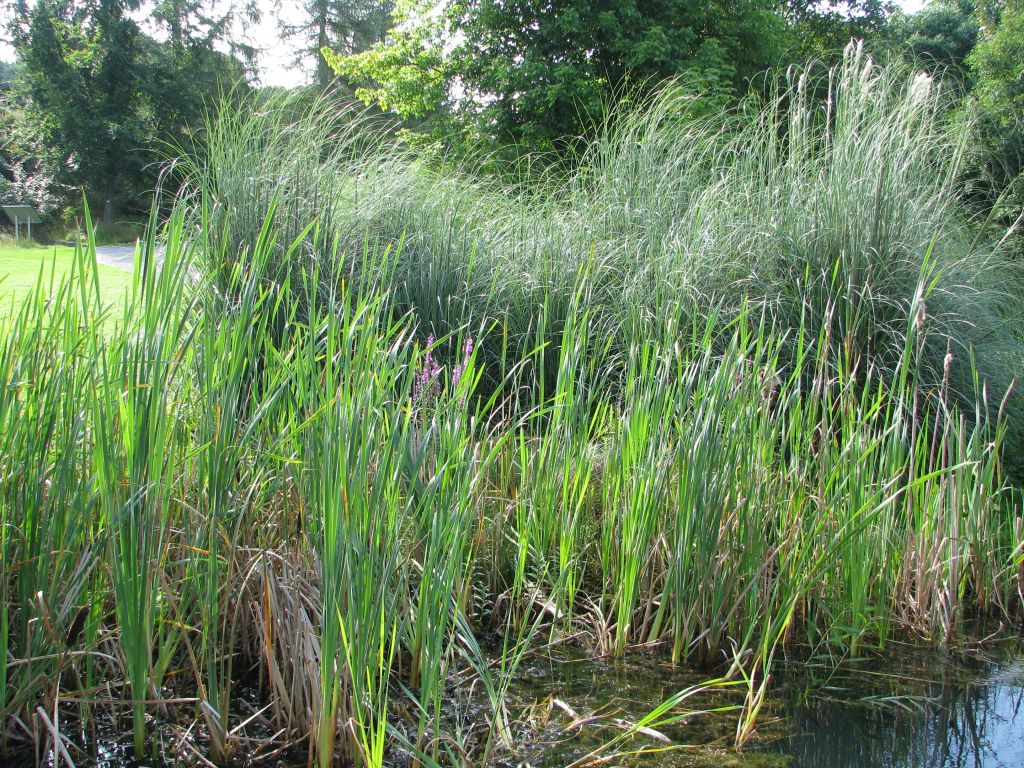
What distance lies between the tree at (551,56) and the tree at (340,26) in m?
16.1

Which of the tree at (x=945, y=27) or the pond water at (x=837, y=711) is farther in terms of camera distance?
the tree at (x=945, y=27)

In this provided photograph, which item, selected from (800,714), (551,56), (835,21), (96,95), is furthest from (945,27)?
(96,95)

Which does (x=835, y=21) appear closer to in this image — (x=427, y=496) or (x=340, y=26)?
(x=340, y=26)

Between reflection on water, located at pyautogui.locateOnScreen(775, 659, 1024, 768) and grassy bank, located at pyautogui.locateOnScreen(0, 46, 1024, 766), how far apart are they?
19cm

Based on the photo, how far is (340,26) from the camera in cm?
3114

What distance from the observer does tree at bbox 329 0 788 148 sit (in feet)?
43.5

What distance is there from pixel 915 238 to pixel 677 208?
1463 millimetres

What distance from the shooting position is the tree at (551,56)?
13.3 meters

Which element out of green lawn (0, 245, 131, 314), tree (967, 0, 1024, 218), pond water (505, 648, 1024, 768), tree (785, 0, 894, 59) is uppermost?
tree (785, 0, 894, 59)

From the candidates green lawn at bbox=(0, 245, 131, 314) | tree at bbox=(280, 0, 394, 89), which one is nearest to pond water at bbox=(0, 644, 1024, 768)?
green lawn at bbox=(0, 245, 131, 314)

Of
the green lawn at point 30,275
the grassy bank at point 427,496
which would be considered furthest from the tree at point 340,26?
the grassy bank at point 427,496

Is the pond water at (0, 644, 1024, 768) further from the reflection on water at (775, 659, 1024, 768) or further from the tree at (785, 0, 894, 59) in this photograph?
the tree at (785, 0, 894, 59)

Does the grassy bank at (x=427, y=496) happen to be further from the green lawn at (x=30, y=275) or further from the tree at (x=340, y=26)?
the tree at (x=340, y=26)

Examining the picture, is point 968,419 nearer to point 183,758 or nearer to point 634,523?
point 634,523
